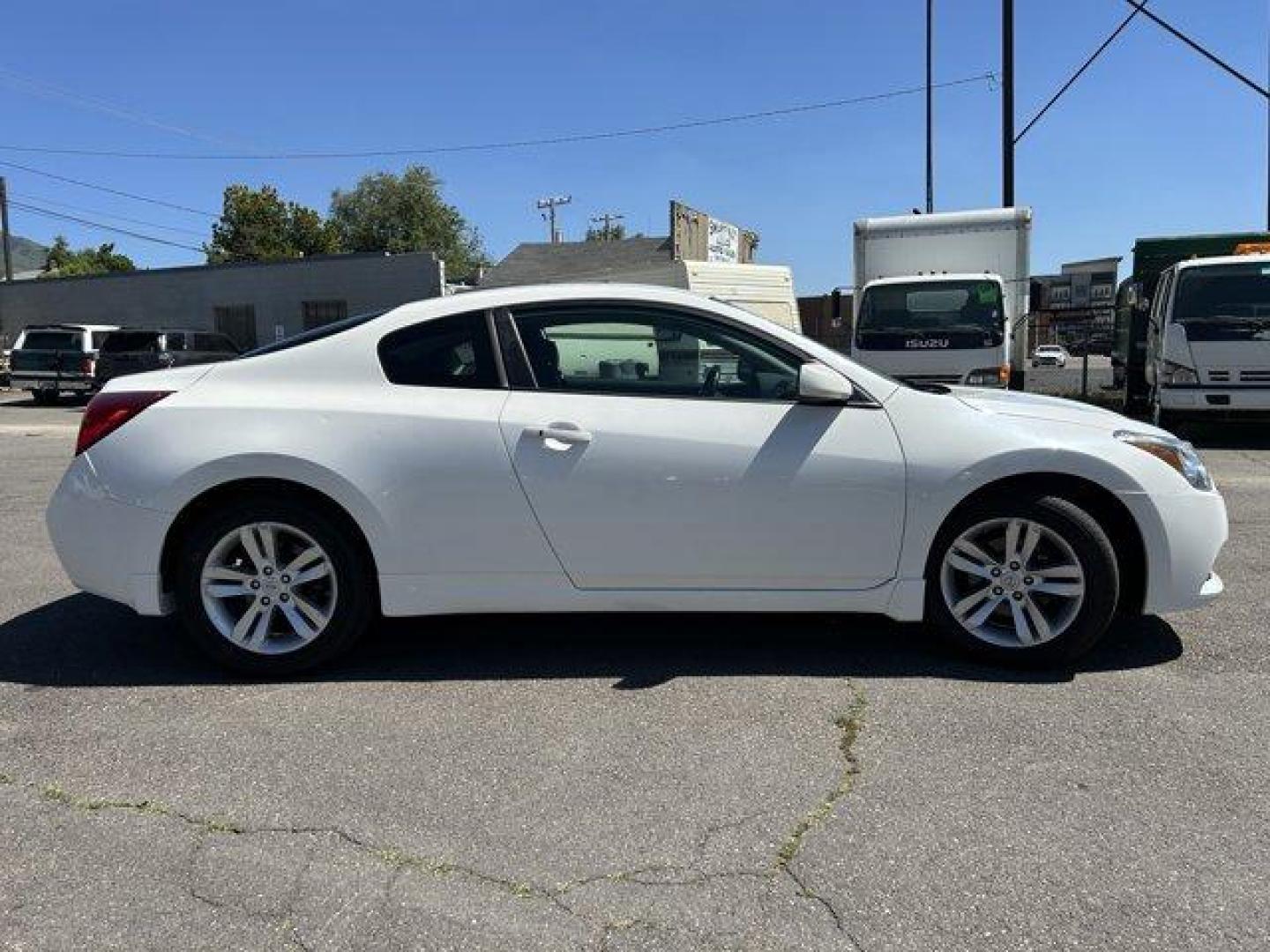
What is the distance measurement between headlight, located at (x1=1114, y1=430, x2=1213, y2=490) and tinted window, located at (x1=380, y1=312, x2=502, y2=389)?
2.58m

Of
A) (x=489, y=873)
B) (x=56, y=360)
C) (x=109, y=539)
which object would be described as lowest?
(x=489, y=873)

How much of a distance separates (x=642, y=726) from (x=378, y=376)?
1.78 m

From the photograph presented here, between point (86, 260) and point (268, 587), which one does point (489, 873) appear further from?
point (86, 260)

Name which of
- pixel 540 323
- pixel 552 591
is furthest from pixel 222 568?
pixel 540 323

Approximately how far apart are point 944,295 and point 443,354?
32.3 feet

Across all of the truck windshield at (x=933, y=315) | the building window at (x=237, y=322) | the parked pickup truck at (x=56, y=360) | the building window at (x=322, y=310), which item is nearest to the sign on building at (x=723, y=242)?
the building window at (x=322, y=310)

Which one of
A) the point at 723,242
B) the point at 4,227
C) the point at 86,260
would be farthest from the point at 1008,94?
the point at 86,260

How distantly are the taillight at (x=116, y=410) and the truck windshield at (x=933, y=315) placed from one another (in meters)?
9.75

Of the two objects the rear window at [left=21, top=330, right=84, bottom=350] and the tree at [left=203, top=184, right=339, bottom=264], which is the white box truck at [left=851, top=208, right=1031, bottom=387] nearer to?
the rear window at [left=21, top=330, right=84, bottom=350]

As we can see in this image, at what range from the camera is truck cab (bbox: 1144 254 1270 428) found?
1149cm

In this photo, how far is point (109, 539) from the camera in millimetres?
4215

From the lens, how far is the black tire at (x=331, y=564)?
418cm

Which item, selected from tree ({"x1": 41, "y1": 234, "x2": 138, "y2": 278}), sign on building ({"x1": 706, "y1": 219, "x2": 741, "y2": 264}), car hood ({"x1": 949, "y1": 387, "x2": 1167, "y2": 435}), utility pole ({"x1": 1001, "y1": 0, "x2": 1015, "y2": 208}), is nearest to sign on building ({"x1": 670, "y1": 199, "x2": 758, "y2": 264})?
sign on building ({"x1": 706, "y1": 219, "x2": 741, "y2": 264})

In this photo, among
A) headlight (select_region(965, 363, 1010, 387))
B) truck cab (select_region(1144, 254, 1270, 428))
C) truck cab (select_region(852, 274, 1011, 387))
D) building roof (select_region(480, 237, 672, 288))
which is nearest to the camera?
truck cab (select_region(1144, 254, 1270, 428))
